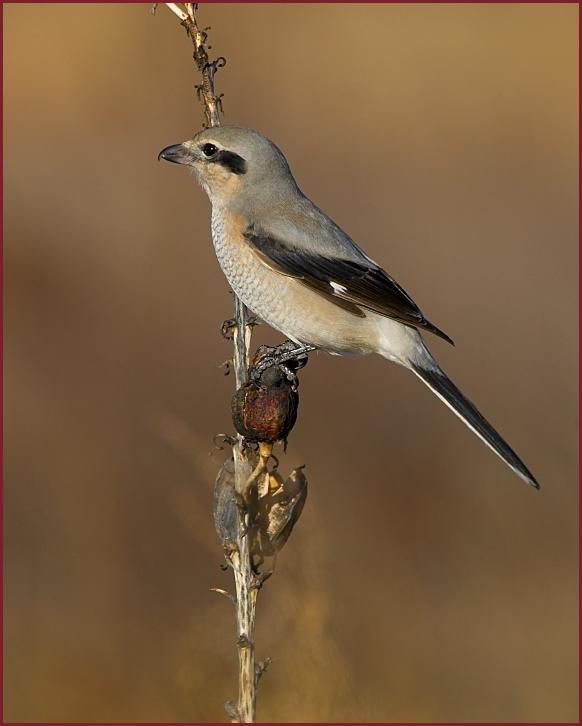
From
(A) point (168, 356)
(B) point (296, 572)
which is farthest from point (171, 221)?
(B) point (296, 572)

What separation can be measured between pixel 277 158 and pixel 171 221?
11.4ft

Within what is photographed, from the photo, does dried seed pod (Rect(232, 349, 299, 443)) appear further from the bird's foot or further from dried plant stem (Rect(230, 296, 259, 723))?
the bird's foot

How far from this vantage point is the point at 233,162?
3086 mm

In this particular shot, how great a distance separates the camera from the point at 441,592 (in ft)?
15.1

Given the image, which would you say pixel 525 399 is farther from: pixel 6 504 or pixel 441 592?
pixel 6 504

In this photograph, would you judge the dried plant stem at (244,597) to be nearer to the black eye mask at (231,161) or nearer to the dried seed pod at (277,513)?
the dried seed pod at (277,513)

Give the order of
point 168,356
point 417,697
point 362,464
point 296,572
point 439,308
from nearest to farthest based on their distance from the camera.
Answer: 1. point 296,572
2. point 417,697
3. point 362,464
4. point 168,356
5. point 439,308

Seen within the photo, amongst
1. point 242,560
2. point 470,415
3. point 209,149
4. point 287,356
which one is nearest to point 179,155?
point 209,149

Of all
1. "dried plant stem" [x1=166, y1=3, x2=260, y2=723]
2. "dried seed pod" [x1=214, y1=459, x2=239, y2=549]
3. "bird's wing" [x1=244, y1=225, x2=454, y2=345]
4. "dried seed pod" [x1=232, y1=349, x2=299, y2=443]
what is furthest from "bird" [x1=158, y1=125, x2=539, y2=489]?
"dried seed pod" [x1=214, y1=459, x2=239, y2=549]

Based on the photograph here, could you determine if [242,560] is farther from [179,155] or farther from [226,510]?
[179,155]

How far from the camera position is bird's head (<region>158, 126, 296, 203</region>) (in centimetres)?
299

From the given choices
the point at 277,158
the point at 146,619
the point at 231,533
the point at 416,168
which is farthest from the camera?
the point at 416,168

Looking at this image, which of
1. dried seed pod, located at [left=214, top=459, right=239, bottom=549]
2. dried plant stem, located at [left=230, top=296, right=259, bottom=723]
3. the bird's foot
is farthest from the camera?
the bird's foot

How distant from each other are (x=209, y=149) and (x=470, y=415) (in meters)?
1.14
